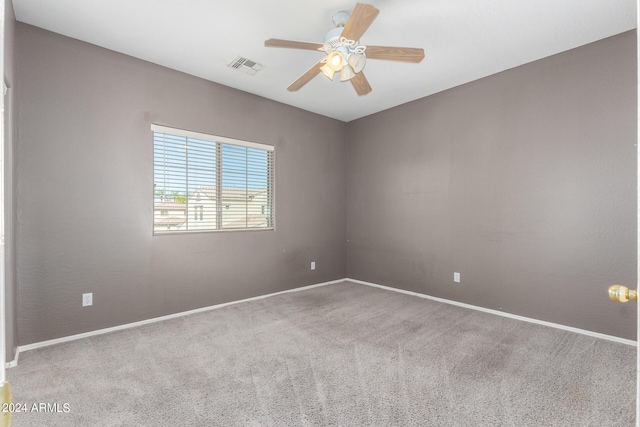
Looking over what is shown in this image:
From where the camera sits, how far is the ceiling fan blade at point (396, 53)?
2352mm

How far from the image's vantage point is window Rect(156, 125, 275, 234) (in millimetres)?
3318

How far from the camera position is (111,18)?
2531mm

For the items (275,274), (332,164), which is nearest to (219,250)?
(275,274)

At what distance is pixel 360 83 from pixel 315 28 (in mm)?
565

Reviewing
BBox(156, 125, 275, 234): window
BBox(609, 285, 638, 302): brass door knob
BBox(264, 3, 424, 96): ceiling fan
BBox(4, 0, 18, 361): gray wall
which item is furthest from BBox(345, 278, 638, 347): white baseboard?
BBox(4, 0, 18, 361): gray wall

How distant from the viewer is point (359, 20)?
6.77ft

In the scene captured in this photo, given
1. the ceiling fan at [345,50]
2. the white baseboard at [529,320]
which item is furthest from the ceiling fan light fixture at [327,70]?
the white baseboard at [529,320]

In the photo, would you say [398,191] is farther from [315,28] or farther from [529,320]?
[315,28]

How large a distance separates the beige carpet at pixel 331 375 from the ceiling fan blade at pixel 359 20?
2279 mm

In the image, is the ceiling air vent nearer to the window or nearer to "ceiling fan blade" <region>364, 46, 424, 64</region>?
the window

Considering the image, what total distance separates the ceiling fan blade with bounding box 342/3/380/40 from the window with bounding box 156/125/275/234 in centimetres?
202

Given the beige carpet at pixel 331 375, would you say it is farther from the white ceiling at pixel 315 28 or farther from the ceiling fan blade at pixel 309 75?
the white ceiling at pixel 315 28

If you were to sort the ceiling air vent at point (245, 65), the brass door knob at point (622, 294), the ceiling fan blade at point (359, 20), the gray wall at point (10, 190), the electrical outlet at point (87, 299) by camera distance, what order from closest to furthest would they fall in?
the brass door knob at point (622, 294), the ceiling fan blade at point (359, 20), the gray wall at point (10, 190), the electrical outlet at point (87, 299), the ceiling air vent at point (245, 65)

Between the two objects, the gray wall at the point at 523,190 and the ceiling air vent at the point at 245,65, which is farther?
the ceiling air vent at the point at 245,65
